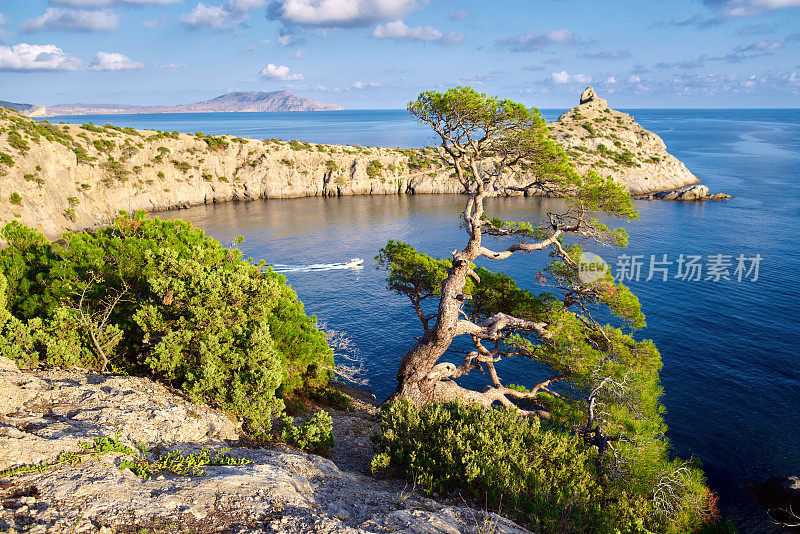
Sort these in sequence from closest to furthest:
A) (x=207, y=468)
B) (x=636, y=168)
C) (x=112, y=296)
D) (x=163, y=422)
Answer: (x=207, y=468) → (x=163, y=422) → (x=112, y=296) → (x=636, y=168)

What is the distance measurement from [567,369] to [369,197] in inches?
4188

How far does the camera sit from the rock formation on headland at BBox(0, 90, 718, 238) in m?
81.2

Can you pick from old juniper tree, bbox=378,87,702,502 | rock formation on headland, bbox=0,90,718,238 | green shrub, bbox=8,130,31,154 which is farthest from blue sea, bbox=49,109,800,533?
green shrub, bbox=8,130,31,154

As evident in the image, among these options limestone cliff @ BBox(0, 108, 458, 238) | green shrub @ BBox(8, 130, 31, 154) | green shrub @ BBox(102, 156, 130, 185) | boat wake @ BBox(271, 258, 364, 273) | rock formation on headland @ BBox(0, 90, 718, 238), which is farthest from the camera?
green shrub @ BBox(102, 156, 130, 185)

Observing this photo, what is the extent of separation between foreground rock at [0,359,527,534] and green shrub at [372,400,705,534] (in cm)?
99

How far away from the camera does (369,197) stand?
406ft

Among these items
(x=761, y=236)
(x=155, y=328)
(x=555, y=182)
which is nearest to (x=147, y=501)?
(x=155, y=328)

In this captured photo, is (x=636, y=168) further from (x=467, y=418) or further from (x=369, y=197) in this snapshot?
(x=467, y=418)

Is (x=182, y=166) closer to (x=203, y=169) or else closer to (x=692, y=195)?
(x=203, y=169)

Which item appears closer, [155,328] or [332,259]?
[155,328]

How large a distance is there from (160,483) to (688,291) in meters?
59.6

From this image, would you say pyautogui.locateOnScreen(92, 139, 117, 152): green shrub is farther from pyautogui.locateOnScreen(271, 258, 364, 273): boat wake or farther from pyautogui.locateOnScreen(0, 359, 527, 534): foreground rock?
pyautogui.locateOnScreen(0, 359, 527, 534): foreground rock

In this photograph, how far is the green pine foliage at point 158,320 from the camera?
17.1m

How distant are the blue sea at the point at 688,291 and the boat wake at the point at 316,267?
1.18m
